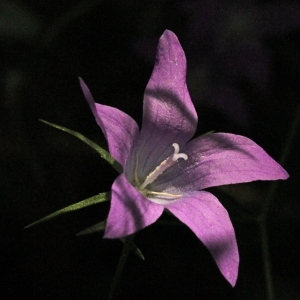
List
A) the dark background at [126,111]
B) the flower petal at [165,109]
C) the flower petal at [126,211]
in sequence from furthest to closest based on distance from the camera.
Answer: the dark background at [126,111]
the flower petal at [165,109]
the flower petal at [126,211]

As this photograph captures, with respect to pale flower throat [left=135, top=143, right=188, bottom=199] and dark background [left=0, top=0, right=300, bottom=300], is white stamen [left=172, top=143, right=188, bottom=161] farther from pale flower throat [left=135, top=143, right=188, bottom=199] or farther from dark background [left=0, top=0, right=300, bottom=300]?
dark background [left=0, top=0, right=300, bottom=300]

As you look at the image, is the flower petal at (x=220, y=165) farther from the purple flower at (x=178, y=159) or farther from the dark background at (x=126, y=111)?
the dark background at (x=126, y=111)

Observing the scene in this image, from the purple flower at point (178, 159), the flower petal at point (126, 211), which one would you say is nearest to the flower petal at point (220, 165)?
the purple flower at point (178, 159)

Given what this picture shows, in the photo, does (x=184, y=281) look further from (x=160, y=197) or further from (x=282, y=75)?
(x=282, y=75)

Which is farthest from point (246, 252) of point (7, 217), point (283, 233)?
point (7, 217)

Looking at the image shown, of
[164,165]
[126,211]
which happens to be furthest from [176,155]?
[126,211]

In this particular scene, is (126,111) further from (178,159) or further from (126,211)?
(126,211)

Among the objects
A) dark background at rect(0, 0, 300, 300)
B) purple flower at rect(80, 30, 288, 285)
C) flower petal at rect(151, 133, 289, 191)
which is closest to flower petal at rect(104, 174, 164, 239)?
purple flower at rect(80, 30, 288, 285)

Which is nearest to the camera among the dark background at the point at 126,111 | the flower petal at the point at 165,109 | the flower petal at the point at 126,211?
the flower petal at the point at 126,211
